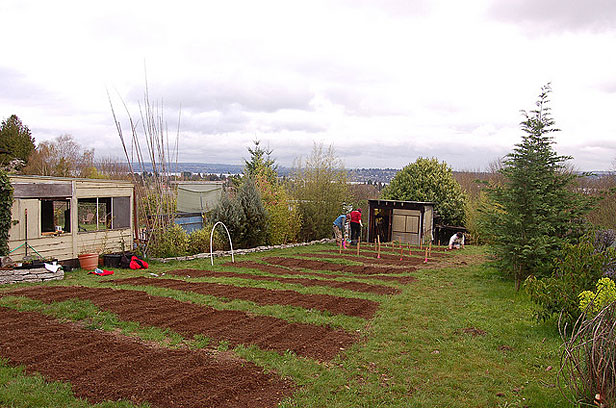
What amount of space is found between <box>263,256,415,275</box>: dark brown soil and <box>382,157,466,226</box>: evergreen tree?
29.0ft

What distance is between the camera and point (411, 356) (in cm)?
537

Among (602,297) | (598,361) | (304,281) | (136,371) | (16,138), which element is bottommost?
(304,281)

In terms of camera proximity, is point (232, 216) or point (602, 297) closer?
point (602, 297)

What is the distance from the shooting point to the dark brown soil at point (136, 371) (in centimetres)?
407

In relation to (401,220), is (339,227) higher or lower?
lower

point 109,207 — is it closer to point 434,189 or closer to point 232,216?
point 232,216

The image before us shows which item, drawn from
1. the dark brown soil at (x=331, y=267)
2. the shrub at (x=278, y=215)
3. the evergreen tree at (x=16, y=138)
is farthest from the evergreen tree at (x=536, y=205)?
the evergreen tree at (x=16, y=138)

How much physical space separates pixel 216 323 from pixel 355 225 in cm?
1096

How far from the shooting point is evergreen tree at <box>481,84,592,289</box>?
846 cm

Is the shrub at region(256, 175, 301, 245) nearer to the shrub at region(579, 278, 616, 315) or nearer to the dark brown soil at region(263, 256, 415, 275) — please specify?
the dark brown soil at region(263, 256, 415, 275)

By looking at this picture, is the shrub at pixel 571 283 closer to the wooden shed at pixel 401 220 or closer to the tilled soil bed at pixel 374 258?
the tilled soil bed at pixel 374 258

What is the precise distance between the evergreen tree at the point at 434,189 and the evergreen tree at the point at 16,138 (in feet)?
92.1

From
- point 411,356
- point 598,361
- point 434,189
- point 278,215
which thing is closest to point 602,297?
point 598,361

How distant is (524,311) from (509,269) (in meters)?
1.98
